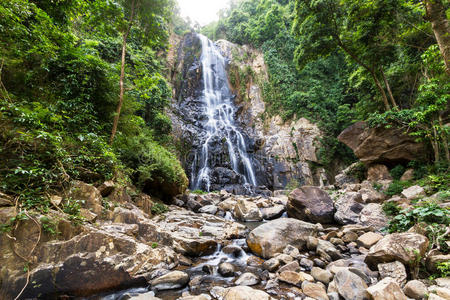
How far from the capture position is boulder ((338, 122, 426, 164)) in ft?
29.3

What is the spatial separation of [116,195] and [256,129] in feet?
57.0

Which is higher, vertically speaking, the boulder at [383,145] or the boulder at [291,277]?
the boulder at [383,145]

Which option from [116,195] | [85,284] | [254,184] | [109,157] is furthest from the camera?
[254,184]

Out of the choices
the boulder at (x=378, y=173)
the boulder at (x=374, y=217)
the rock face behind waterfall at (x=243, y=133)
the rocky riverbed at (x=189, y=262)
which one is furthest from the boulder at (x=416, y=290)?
the rock face behind waterfall at (x=243, y=133)

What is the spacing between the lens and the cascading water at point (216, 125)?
1634 centimetres

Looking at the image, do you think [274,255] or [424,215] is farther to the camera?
[274,255]

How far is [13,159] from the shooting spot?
254 centimetres

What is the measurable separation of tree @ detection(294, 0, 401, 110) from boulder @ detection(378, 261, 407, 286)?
8758 mm

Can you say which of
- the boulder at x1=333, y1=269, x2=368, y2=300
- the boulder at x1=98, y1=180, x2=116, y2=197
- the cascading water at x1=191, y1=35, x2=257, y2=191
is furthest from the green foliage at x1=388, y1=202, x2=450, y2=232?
the cascading water at x1=191, y1=35, x2=257, y2=191

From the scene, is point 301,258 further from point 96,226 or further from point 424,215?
point 96,226

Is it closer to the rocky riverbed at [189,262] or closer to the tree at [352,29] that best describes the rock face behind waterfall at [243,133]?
the tree at [352,29]

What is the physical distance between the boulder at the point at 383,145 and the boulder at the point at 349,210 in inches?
158

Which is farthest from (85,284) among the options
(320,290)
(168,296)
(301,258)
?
(301,258)

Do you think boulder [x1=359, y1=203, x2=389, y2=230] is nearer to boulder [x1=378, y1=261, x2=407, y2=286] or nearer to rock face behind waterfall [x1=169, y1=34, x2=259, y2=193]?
boulder [x1=378, y1=261, x2=407, y2=286]
